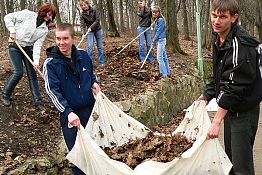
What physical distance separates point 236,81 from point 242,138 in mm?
486

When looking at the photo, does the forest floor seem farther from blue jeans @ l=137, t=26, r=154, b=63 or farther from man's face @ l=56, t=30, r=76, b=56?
man's face @ l=56, t=30, r=76, b=56

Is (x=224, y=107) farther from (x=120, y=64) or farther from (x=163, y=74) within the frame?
(x=120, y=64)

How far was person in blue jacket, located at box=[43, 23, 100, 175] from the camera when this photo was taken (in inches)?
124

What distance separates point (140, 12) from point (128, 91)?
9.97 feet

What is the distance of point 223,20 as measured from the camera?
2.65 m

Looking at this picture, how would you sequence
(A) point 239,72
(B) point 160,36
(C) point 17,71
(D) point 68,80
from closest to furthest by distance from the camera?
1. (A) point 239,72
2. (D) point 68,80
3. (C) point 17,71
4. (B) point 160,36

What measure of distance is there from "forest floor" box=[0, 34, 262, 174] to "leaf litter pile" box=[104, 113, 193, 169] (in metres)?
0.85

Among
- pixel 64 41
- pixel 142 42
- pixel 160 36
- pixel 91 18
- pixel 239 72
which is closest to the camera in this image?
pixel 239 72

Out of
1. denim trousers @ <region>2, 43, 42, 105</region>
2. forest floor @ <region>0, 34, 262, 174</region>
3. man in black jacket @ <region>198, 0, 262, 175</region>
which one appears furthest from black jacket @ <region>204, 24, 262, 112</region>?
denim trousers @ <region>2, 43, 42, 105</region>

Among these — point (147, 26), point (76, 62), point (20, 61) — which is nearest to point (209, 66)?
point (147, 26)

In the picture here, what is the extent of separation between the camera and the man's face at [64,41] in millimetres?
3168

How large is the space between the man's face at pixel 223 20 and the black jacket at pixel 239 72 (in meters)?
0.05

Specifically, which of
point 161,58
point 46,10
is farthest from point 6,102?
point 161,58

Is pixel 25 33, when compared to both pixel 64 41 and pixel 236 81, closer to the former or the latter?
pixel 64 41
